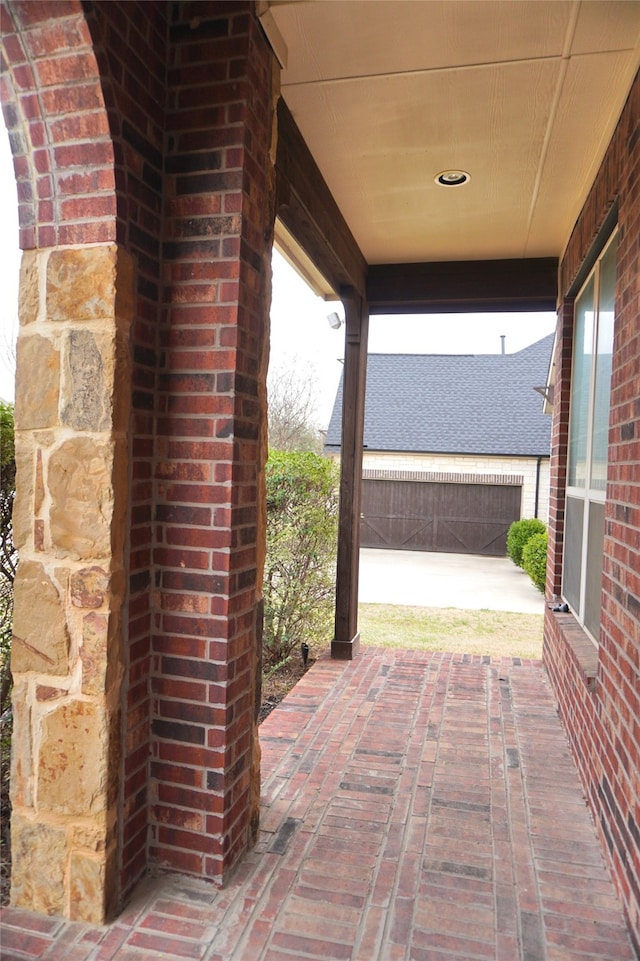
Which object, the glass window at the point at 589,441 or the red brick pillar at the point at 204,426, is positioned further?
the glass window at the point at 589,441

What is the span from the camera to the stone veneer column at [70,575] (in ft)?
6.03

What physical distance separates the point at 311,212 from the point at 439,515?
12.6m

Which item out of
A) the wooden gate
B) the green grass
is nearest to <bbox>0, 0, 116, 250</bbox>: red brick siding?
the green grass

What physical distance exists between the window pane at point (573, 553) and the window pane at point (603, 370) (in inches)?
18.1

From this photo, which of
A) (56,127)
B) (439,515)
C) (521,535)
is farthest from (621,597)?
(439,515)

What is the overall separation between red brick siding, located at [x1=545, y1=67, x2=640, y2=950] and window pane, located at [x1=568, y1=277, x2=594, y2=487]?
77cm

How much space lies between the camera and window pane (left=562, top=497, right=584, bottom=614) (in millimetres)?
3621

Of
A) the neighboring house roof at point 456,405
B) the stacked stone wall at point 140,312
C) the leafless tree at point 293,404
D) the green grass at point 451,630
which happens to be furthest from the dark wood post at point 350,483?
the leafless tree at point 293,404

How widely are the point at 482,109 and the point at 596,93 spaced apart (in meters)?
0.46

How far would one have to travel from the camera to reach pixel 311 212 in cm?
321

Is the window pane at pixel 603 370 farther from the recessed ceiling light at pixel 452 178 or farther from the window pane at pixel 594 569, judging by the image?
the recessed ceiling light at pixel 452 178

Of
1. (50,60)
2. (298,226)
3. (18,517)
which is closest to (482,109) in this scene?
(298,226)

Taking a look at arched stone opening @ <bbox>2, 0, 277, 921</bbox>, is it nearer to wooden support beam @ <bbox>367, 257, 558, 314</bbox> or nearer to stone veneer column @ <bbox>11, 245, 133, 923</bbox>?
stone veneer column @ <bbox>11, 245, 133, 923</bbox>

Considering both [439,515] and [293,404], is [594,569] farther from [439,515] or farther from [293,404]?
[293,404]
